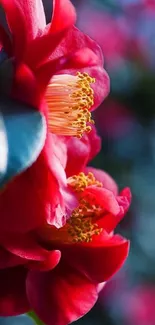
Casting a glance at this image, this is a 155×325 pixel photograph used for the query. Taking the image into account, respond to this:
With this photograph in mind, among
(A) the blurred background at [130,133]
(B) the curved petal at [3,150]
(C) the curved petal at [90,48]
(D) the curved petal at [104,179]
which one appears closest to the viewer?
(B) the curved petal at [3,150]

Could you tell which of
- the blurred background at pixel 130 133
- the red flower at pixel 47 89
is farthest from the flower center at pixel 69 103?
the blurred background at pixel 130 133

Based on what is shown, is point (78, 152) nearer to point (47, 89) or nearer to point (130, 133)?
point (47, 89)

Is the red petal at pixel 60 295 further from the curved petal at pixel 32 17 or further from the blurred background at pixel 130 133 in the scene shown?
the blurred background at pixel 130 133

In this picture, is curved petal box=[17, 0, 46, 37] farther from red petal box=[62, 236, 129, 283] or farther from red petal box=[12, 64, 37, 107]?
red petal box=[62, 236, 129, 283]

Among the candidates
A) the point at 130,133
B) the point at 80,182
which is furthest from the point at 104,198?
the point at 130,133

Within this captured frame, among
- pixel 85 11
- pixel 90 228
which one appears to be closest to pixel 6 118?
pixel 90 228

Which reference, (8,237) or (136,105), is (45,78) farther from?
(136,105)

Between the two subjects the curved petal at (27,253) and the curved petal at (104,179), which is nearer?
A: the curved petal at (27,253)
